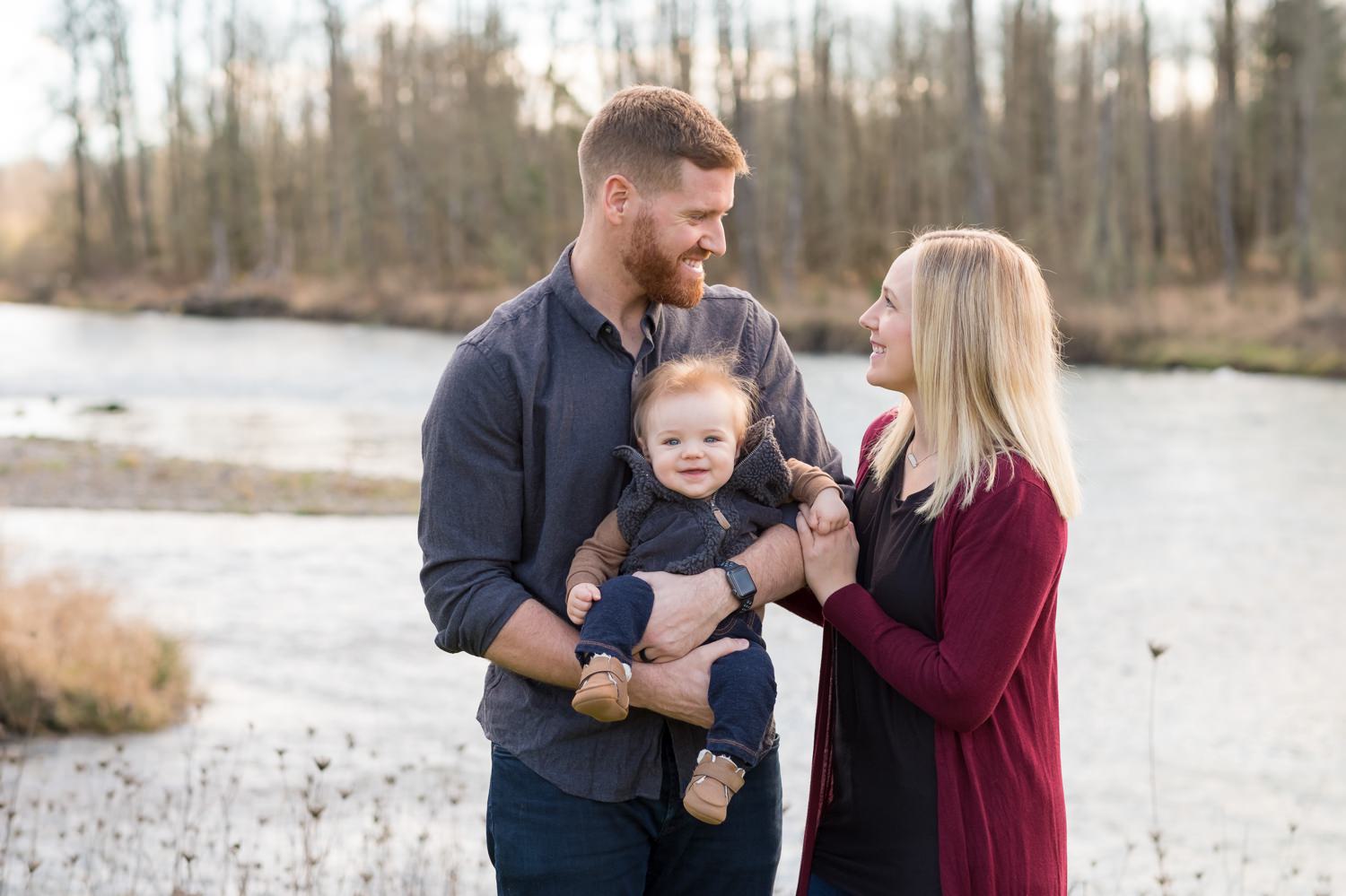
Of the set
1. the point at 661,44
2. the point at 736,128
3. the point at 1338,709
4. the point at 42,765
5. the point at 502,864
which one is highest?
the point at 661,44

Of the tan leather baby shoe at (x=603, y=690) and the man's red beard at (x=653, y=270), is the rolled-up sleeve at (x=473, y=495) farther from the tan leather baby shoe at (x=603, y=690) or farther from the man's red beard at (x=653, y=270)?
the man's red beard at (x=653, y=270)

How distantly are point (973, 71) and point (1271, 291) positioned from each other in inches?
317

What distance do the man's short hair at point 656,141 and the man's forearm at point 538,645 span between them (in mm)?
821

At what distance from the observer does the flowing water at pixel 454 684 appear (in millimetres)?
5938

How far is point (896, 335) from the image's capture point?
9.02 feet

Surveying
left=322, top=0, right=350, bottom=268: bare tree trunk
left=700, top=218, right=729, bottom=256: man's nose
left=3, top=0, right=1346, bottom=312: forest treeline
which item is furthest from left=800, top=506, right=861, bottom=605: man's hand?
left=322, top=0, right=350, bottom=268: bare tree trunk

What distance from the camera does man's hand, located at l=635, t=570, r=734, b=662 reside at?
8.76ft

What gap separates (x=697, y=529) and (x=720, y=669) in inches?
10.7

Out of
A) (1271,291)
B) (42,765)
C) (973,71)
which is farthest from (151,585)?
(1271,291)

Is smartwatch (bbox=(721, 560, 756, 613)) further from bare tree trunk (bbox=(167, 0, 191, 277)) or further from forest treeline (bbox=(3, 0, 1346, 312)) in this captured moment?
bare tree trunk (bbox=(167, 0, 191, 277))

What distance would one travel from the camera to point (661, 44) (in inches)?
1743

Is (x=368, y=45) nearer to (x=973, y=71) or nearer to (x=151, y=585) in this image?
(x=973, y=71)

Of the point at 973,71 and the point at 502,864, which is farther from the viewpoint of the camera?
the point at 973,71

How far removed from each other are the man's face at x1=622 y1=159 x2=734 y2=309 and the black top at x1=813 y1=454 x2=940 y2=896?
567mm
